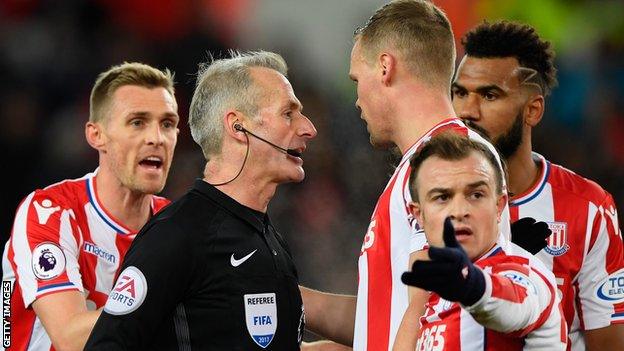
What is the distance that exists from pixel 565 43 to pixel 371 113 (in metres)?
5.27

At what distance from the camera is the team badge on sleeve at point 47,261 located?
4020 mm

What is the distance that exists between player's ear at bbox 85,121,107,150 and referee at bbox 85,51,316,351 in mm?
1149

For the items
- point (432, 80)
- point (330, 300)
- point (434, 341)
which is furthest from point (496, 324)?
point (330, 300)

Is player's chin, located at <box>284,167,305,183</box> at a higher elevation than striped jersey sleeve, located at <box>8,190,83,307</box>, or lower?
higher

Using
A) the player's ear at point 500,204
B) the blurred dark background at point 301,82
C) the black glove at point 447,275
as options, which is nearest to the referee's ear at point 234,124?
the player's ear at point 500,204

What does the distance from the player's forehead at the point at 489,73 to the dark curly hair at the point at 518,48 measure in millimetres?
32

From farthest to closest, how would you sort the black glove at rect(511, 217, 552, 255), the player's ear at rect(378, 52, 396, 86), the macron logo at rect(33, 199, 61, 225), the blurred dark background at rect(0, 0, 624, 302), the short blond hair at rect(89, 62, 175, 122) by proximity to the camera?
the blurred dark background at rect(0, 0, 624, 302)
the short blond hair at rect(89, 62, 175, 122)
the macron logo at rect(33, 199, 61, 225)
the black glove at rect(511, 217, 552, 255)
the player's ear at rect(378, 52, 396, 86)

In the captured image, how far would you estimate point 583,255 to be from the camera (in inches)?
159

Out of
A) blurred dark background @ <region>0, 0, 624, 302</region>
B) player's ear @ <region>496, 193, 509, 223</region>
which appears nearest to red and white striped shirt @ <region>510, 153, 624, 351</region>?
player's ear @ <region>496, 193, 509, 223</region>

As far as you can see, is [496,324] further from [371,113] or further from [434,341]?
[371,113]

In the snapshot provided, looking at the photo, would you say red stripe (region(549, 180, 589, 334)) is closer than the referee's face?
No

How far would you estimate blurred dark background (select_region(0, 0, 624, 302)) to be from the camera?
7.13 meters

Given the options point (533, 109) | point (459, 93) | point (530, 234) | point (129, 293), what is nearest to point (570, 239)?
point (530, 234)

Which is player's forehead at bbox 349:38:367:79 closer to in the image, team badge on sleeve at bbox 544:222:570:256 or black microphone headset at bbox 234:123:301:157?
black microphone headset at bbox 234:123:301:157
